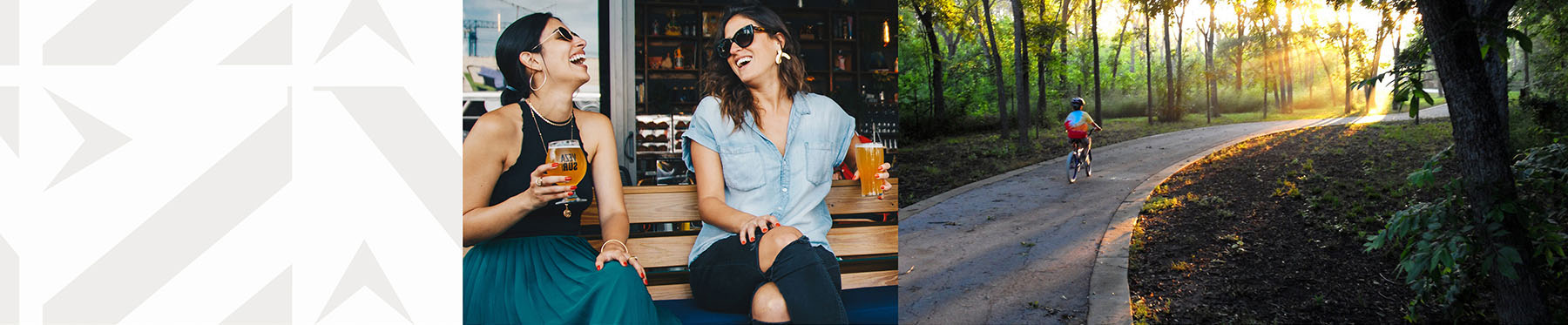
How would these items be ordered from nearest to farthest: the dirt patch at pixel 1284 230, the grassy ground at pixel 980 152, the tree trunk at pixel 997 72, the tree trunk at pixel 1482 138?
1. the tree trunk at pixel 1482 138
2. the dirt patch at pixel 1284 230
3. the grassy ground at pixel 980 152
4. the tree trunk at pixel 997 72

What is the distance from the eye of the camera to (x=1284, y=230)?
12.7ft

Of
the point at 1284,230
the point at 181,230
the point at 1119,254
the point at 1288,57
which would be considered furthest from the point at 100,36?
the point at 1288,57

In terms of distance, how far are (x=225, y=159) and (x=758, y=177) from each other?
1.75 metres

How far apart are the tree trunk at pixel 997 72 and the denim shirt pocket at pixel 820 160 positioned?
2874 mm

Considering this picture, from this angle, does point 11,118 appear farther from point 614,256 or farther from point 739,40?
point 739,40

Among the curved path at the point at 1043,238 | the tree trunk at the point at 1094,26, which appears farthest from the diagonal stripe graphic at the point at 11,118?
the tree trunk at the point at 1094,26

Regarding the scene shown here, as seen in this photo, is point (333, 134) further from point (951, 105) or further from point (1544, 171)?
point (1544, 171)

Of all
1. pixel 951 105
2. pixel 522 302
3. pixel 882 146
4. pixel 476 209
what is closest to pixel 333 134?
pixel 476 209

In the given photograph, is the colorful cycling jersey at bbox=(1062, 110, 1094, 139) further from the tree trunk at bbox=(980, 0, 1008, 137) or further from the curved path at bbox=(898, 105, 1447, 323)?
the tree trunk at bbox=(980, 0, 1008, 137)

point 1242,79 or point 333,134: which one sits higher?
point 1242,79

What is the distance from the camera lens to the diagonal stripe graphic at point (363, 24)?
2.36 m

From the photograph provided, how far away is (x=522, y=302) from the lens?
2.26 metres

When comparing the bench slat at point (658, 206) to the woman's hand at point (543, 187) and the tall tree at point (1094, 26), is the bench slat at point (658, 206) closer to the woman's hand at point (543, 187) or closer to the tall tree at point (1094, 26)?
the woman's hand at point (543, 187)

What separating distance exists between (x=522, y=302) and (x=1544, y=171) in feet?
13.6
